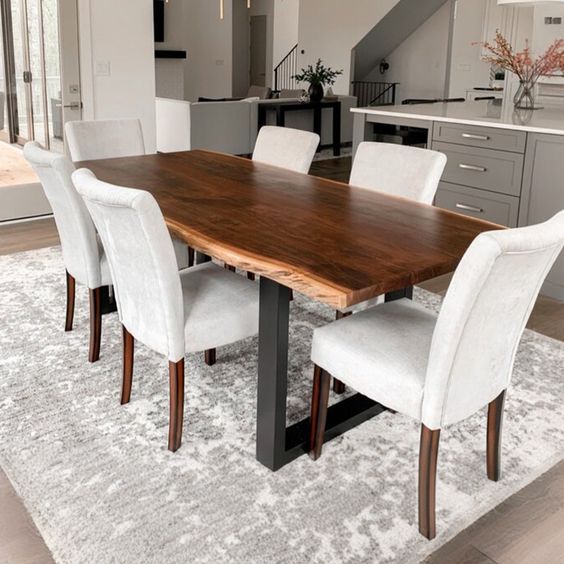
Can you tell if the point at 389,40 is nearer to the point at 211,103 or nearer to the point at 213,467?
the point at 211,103

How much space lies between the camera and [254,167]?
3.48 metres

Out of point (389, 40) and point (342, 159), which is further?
point (389, 40)

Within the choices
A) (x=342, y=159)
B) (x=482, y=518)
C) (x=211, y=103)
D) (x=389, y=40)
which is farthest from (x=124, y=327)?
(x=389, y=40)

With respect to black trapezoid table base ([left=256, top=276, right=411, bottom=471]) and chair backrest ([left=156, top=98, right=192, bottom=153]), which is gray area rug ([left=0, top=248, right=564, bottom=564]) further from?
chair backrest ([left=156, top=98, right=192, bottom=153])

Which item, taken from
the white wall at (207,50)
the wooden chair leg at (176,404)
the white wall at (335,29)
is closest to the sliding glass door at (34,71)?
the wooden chair leg at (176,404)

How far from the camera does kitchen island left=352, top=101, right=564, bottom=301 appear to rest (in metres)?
3.77

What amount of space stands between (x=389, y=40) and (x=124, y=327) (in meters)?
10.8

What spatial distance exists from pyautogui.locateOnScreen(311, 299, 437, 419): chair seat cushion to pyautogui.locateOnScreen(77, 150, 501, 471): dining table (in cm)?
12

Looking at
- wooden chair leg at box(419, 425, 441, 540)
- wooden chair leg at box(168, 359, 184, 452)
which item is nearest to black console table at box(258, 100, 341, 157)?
wooden chair leg at box(168, 359, 184, 452)

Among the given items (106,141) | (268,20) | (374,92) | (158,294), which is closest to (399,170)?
(158,294)

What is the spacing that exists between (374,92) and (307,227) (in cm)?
1102

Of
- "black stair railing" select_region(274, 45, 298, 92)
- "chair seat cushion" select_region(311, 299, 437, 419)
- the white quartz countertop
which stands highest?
"black stair railing" select_region(274, 45, 298, 92)

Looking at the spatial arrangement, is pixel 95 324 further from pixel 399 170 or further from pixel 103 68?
pixel 103 68

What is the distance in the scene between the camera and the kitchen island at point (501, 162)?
3766 millimetres
